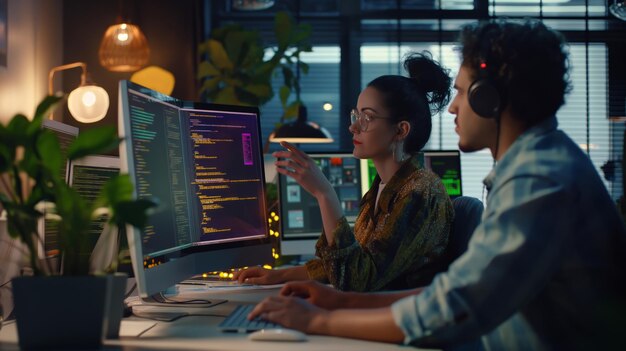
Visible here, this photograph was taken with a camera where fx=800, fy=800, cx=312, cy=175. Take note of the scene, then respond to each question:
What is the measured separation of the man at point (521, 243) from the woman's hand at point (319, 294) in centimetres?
10

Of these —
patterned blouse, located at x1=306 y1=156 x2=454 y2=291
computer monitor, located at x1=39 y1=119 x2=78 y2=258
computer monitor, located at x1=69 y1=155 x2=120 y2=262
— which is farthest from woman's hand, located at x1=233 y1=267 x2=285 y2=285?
computer monitor, located at x1=39 y1=119 x2=78 y2=258

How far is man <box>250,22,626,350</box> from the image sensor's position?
105 cm

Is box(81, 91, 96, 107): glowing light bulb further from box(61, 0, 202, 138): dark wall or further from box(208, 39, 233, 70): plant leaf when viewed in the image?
box(61, 0, 202, 138): dark wall

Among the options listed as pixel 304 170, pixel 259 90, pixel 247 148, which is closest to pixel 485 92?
pixel 304 170

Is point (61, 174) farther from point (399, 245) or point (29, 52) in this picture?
point (29, 52)

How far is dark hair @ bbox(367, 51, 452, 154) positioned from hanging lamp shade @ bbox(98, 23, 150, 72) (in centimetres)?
317

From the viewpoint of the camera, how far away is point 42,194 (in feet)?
3.72

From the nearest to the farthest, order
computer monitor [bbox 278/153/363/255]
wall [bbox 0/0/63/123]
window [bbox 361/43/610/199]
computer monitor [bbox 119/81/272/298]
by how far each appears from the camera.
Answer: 1. computer monitor [bbox 119/81/272/298]
2. computer monitor [bbox 278/153/363/255]
3. wall [bbox 0/0/63/123]
4. window [bbox 361/43/610/199]

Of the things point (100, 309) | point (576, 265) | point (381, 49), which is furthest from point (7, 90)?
point (576, 265)

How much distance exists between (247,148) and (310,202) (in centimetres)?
104

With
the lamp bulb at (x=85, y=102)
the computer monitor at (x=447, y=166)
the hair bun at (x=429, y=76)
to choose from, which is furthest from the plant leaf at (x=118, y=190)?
the lamp bulb at (x=85, y=102)

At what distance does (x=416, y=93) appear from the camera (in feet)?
7.05

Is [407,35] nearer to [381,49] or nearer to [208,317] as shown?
[381,49]

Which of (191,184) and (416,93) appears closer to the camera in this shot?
(191,184)
